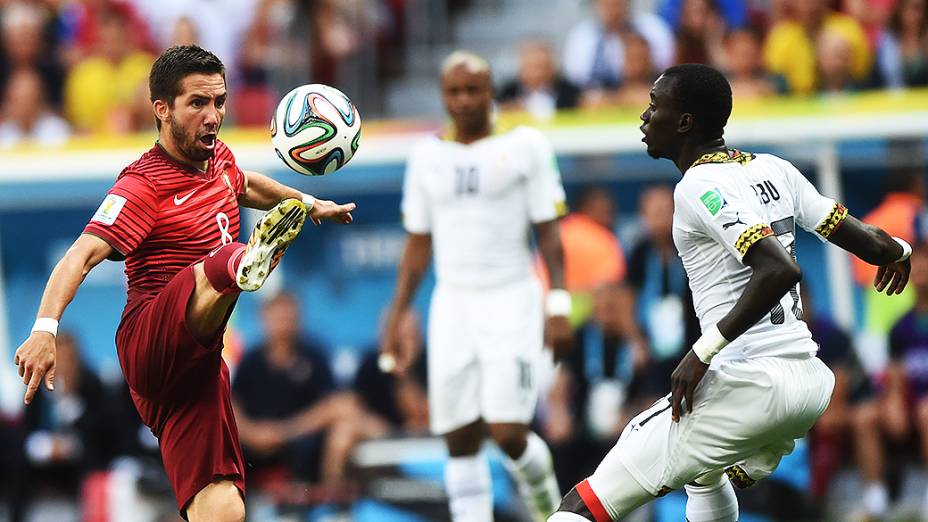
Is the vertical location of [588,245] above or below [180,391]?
below

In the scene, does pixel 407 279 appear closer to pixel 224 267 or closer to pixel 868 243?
pixel 224 267

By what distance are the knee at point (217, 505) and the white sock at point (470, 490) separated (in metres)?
2.33

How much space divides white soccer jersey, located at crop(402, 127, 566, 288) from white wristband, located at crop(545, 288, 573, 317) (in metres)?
0.29

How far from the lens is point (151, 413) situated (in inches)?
262

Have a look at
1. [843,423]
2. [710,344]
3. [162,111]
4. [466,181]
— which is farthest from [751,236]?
[843,423]

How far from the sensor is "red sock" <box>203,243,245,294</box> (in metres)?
6.00

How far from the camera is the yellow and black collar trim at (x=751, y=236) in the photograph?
5.78 meters

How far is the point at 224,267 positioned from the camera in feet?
19.8

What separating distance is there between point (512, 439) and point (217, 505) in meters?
2.48

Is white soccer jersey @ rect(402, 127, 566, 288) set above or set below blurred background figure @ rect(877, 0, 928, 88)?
below

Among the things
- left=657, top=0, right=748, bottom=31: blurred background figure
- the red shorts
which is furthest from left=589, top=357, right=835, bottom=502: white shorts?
left=657, top=0, right=748, bottom=31: blurred background figure

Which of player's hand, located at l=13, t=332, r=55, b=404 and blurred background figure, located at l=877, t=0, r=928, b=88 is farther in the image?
blurred background figure, located at l=877, t=0, r=928, b=88

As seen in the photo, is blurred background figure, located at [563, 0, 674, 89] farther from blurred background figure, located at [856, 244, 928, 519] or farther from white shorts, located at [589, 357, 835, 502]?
white shorts, located at [589, 357, 835, 502]

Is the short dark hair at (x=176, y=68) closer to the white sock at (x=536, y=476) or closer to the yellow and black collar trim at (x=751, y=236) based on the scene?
the yellow and black collar trim at (x=751, y=236)
